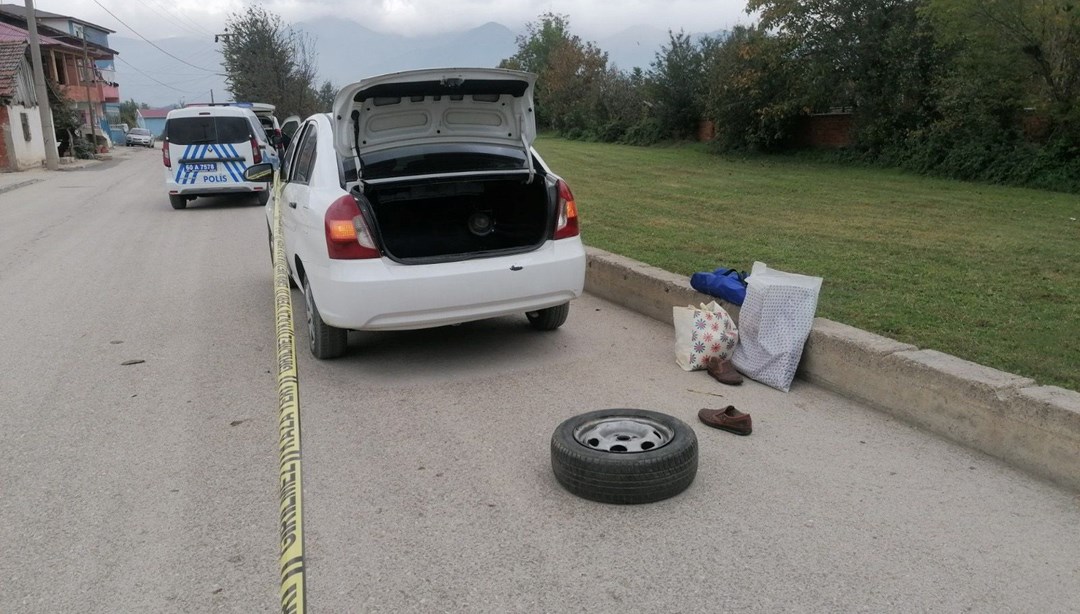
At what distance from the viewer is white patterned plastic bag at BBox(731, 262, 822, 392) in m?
5.29

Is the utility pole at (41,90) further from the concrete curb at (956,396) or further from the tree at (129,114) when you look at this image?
the tree at (129,114)

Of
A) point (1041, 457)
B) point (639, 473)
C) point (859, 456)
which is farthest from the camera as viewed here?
point (859, 456)

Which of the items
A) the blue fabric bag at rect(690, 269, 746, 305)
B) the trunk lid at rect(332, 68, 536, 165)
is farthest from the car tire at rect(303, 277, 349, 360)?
the blue fabric bag at rect(690, 269, 746, 305)

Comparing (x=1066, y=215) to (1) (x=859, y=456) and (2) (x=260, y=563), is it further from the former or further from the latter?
(2) (x=260, y=563)

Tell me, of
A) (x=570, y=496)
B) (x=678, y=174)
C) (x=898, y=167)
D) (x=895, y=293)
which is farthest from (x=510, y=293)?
(x=898, y=167)

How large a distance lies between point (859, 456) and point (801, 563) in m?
1.18

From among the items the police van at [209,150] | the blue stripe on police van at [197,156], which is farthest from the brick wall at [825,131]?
the blue stripe on police van at [197,156]

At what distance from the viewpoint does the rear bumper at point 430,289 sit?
208 inches

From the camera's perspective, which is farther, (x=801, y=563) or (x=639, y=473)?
(x=639, y=473)

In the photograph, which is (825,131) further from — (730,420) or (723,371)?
(730,420)

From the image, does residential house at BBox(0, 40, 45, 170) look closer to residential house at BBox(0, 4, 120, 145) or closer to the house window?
residential house at BBox(0, 4, 120, 145)

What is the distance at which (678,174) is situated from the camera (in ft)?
66.8

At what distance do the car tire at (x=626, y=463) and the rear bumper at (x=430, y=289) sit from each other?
5.08ft

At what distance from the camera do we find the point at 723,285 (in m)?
6.11
